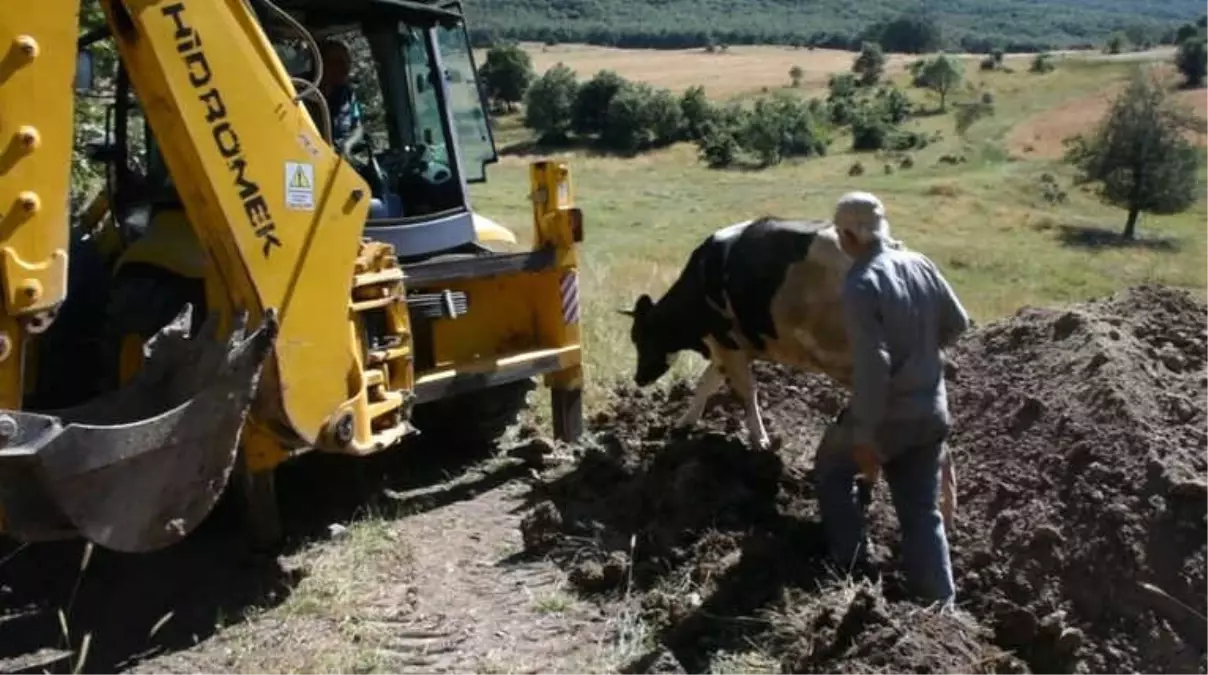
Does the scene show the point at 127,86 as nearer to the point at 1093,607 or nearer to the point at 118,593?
the point at 118,593

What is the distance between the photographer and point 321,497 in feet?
24.7

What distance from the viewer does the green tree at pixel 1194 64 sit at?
66.4 metres

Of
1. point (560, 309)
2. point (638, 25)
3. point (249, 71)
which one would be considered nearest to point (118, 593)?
point (249, 71)

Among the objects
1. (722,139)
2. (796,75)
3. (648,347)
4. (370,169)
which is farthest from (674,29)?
(370,169)

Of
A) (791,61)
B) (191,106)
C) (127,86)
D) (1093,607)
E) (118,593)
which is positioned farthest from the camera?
(791,61)

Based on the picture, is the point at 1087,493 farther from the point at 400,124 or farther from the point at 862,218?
the point at 400,124

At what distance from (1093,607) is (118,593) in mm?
4124

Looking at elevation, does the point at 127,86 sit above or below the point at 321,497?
above

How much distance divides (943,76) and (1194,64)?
1210cm

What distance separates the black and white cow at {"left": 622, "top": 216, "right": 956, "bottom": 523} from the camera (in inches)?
281

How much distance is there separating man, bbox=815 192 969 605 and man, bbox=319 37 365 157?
260cm

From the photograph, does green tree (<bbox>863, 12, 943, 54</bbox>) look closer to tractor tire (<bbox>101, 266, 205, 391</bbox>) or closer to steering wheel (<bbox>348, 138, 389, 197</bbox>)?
steering wheel (<bbox>348, 138, 389, 197</bbox>)

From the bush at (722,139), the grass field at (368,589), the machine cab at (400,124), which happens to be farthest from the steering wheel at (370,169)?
the bush at (722,139)

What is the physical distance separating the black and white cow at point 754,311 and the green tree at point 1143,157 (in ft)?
108
